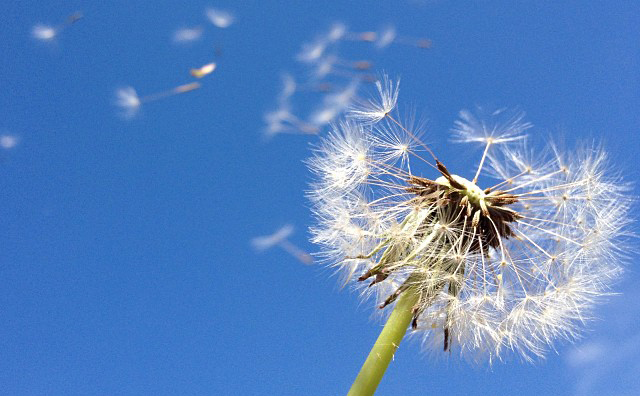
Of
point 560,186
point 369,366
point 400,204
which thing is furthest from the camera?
point 560,186

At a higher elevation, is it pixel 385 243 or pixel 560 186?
pixel 560 186

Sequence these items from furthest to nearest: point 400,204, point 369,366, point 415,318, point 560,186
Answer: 1. point 560,186
2. point 400,204
3. point 415,318
4. point 369,366

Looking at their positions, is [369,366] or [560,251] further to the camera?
[560,251]

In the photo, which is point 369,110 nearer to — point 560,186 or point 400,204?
point 400,204

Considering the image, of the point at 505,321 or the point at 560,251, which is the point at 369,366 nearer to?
the point at 505,321

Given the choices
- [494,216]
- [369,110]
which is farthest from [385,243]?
[369,110]

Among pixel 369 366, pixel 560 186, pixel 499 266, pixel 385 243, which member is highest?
pixel 560 186
